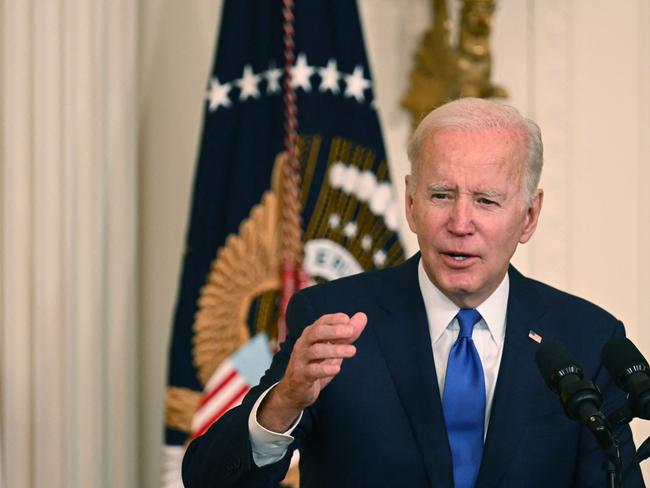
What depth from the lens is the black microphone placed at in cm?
178

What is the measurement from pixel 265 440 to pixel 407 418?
1.11 feet

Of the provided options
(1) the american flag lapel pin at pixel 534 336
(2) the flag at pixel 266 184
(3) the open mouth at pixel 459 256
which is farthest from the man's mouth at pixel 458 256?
(2) the flag at pixel 266 184

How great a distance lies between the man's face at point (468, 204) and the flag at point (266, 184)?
161 cm

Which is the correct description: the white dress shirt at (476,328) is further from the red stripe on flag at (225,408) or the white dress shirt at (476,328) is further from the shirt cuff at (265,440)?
the red stripe on flag at (225,408)

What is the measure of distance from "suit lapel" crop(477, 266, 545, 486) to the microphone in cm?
41

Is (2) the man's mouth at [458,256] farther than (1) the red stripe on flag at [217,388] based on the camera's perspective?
No

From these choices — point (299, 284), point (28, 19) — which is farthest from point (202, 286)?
point (28, 19)

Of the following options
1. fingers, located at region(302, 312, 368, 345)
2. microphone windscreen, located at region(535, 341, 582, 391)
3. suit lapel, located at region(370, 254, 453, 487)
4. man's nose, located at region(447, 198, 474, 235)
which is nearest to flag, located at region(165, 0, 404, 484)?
suit lapel, located at region(370, 254, 453, 487)

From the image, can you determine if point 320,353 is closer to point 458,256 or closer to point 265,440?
point 265,440

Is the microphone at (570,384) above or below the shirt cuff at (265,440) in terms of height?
above

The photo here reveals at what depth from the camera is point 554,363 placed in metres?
1.85

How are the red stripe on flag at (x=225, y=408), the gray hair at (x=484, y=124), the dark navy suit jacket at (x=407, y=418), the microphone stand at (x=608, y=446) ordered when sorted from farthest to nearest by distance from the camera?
the red stripe on flag at (x=225, y=408) → the gray hair at (x=484, y=124) → the dark navy suit jacket at (x=407, y=418) → the microphone stand at (x=608, y=446)

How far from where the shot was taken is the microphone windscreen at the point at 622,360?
1852 mm

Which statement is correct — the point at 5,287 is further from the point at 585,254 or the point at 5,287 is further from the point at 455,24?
the point at 585,254
